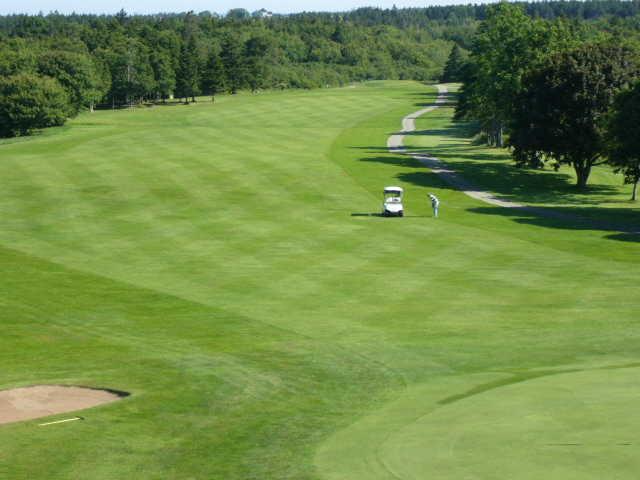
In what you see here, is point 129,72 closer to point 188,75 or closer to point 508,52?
point 188,75

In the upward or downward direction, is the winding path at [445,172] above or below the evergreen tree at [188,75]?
below

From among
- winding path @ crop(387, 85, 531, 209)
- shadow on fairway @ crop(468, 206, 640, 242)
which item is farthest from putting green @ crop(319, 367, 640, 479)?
winding path @ crop(387, 85, 531, 209)

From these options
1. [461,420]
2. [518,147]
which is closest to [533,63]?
[518,147]

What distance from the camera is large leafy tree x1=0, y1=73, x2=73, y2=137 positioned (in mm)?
128250

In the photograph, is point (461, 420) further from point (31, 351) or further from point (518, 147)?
point (518, 147)

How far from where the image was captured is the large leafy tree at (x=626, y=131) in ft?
234

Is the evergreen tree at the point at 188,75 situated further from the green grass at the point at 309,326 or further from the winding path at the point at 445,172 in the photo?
the green grass at the point at 309,326

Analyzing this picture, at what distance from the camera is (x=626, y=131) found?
7194 cm

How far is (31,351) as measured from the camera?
32.0 metres

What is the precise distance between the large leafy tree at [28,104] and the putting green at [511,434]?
11312cm

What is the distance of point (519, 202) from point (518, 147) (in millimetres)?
11393

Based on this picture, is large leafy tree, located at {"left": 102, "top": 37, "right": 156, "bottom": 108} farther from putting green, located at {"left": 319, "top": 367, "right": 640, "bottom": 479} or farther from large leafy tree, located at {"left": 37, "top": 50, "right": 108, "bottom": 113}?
putting green, located at {"left": 319, "top": 367, "right": 640, "bottom": 479}

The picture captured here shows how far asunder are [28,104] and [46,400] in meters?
110

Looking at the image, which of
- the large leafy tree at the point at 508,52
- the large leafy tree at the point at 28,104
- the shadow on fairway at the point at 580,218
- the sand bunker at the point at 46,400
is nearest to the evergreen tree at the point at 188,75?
the large leafy tree at the point at 28,104
